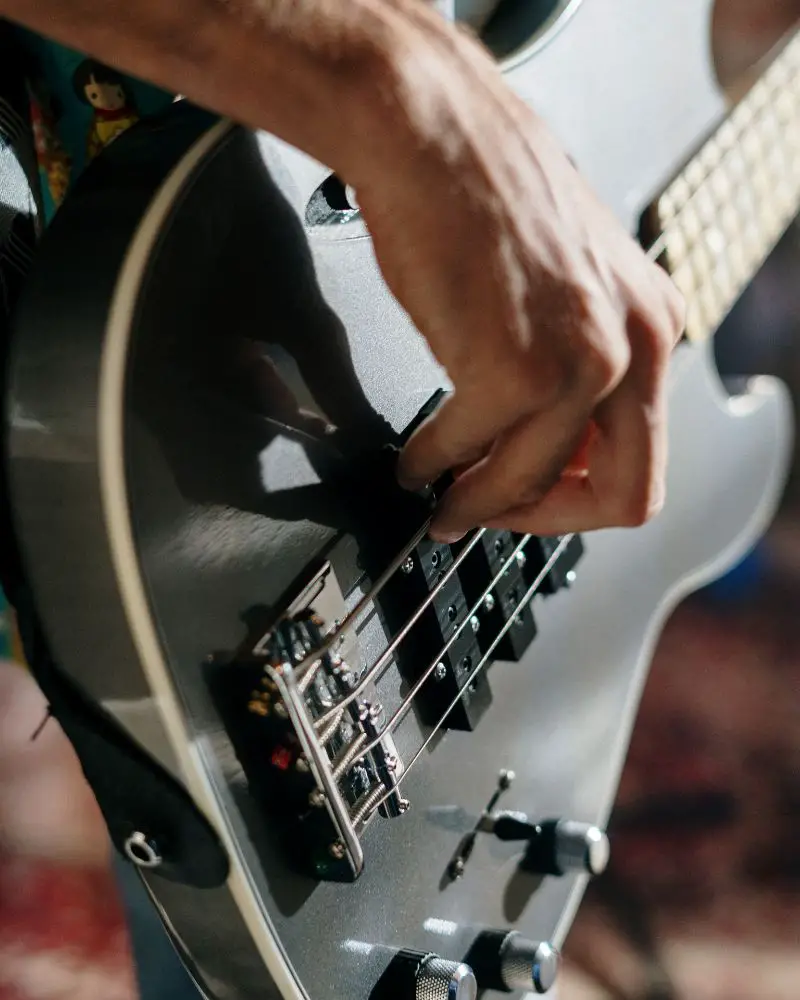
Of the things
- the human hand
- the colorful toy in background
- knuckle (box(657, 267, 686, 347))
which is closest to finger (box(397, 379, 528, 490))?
the human hand

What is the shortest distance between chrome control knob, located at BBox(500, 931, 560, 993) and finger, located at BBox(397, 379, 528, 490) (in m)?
0.33

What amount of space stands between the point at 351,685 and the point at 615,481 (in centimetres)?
18

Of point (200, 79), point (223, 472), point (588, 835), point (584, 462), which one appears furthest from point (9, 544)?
point (588, 835)

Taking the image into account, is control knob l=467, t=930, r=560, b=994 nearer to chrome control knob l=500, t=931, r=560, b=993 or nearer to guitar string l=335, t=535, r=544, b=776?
chrome control knob l=500, t=931, r=560, b=993

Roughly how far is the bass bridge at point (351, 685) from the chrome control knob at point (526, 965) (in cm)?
16

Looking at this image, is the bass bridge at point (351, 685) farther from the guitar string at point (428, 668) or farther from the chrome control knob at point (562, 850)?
the chrome control knob at point (562, 850)

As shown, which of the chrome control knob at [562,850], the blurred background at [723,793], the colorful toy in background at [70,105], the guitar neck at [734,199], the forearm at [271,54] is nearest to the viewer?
the forearm at [271,54]

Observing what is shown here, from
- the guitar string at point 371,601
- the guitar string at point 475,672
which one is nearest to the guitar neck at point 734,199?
the guitar string at point 475,672

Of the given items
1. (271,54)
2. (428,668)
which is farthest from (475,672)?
(271,54)

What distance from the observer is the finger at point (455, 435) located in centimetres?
41

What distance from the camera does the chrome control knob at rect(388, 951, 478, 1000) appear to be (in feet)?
1.60

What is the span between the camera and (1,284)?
1.47 feet

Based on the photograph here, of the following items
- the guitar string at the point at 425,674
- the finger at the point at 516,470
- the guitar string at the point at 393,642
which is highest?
the finger at the point at 516,470

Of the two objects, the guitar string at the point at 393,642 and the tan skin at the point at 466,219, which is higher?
the tan skin at the point at 466,219
